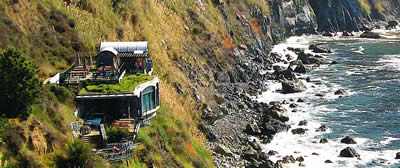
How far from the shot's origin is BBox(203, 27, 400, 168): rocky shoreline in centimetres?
5912

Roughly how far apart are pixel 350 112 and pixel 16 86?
5894 cm

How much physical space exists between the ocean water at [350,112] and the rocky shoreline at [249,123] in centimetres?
116

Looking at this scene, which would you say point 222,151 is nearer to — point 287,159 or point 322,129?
point 287,159

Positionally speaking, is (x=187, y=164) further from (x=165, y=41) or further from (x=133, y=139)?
(x=165, y=41)

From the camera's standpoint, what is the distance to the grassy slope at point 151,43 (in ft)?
151

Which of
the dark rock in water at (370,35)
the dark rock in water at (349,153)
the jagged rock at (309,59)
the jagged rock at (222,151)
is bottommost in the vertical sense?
the dark rock in water at (349,153)

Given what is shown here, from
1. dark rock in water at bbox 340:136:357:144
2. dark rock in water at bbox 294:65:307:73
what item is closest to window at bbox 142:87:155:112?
dark rock in water at bbox 340:136:357:144

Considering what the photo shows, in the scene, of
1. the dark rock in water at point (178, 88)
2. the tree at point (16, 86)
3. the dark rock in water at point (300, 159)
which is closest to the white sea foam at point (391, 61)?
the dark rock in water at point (300, 159)

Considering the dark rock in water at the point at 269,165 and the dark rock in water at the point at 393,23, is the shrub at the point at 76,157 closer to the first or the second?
the dark rock in water at the point at 269,165

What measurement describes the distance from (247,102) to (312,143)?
17.8 metres

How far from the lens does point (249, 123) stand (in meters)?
71.6

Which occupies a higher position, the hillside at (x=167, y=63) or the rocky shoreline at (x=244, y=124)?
the hillside at (x=167, y=63)

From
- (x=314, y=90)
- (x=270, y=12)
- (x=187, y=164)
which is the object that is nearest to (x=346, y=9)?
(x=270, y=12)

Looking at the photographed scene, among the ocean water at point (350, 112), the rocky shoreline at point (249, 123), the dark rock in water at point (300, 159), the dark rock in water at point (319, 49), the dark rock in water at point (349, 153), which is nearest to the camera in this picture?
the rocky shoreline at point (249, 123)
